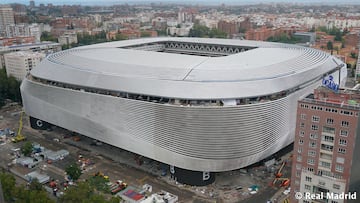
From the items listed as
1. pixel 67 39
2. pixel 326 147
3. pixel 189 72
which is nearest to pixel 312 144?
pixel 326 147

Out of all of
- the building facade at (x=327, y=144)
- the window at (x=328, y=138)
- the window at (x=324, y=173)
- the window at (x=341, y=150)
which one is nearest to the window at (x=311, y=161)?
the building facade at (x=327, y=144)

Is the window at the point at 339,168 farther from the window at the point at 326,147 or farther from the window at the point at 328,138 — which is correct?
the window at the point at 328,138

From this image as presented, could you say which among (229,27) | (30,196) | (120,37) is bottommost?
(30,196)

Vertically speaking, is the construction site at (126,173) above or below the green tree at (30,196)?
below

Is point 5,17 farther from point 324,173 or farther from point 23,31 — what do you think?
point 324,173

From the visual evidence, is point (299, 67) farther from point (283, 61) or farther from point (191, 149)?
point (191, 149)

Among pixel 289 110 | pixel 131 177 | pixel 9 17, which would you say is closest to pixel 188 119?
pixel 131 177
